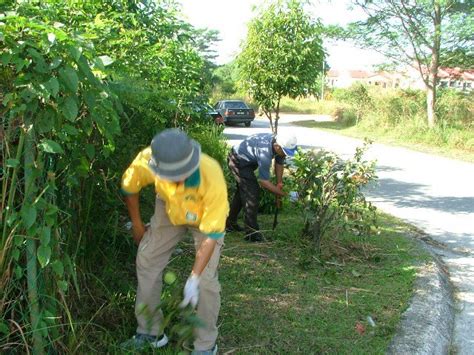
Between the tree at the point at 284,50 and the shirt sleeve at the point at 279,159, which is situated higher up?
the tree at the point at 284,50

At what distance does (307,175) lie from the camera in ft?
17.3

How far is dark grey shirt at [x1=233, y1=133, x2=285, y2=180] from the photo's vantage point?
17.8 ft

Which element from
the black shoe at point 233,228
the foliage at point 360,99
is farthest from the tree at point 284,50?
the foliage at point 360,99

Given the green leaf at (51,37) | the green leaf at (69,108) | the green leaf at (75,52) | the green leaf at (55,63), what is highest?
the green leaf at (51,37)

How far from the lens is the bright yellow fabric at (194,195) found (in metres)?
2.69

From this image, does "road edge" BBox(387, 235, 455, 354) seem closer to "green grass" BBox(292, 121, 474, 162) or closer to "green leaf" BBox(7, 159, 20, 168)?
"green leaf" BBox(7, 159, 20, 168)

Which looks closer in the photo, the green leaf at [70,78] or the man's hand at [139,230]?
the green leaf at [70,78]

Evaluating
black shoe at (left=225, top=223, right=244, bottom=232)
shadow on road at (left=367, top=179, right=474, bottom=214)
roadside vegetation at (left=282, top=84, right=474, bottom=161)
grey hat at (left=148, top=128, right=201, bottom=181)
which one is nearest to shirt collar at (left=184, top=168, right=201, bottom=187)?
grey hat at (left=148, top=128, right=201, bottom=181)

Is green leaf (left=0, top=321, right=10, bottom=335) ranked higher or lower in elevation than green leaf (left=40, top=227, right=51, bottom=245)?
lower

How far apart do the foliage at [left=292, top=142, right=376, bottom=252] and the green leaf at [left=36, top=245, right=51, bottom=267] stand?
321 centimetres

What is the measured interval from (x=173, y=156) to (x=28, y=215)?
703 millimetres

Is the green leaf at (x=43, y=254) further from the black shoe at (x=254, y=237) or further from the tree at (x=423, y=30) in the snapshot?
the tree at (x=423, y=30)

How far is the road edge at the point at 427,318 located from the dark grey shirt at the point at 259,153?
190 cm

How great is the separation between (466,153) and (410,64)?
5562 mm
